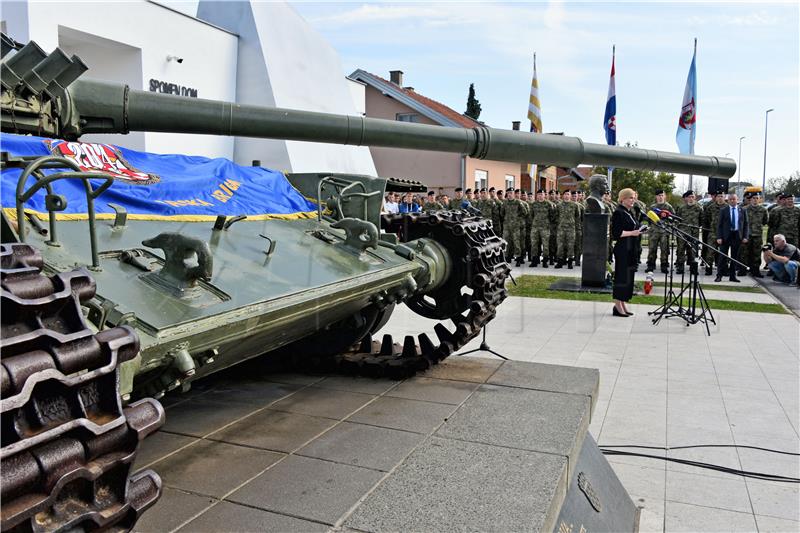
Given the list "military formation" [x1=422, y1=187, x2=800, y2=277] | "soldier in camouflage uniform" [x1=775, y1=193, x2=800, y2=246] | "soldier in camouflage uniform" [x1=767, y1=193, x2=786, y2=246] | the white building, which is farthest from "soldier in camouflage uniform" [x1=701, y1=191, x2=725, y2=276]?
the white building

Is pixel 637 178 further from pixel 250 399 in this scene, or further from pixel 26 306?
pixel 26 306

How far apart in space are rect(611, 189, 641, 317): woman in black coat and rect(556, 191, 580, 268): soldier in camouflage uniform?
21.6 feet

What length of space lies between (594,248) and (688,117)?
5.21 m

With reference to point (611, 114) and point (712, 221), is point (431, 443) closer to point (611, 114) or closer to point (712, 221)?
point (712, 221)

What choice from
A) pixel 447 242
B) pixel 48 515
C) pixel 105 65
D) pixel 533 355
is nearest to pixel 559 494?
pixel 48 515

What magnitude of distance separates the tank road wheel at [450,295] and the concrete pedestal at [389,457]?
0.60ft

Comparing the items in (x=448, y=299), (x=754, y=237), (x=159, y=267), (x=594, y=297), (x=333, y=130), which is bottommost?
(x=594, y=297)

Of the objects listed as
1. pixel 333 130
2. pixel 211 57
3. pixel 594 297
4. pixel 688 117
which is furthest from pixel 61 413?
pixel 688 117

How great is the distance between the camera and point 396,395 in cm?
482

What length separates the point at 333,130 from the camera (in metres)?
4.58

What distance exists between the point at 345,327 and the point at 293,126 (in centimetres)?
188

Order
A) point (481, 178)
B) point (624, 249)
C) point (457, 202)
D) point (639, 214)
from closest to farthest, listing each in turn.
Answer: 1. point (624, 249)
2. point (639, 214)
3. point (457, 202)
4. point (481, 178)

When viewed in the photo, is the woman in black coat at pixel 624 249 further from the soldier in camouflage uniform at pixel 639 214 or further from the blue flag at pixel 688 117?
the blue flag at pixel 688 117

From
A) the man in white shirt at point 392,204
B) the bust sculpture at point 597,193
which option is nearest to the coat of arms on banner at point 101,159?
the bust sculpture at point 597,193
